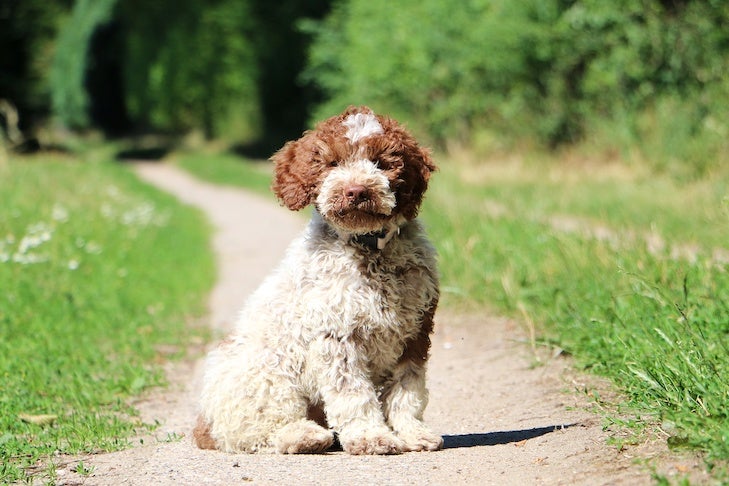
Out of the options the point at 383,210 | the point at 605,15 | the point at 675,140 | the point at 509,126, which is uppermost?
the point at 383,210

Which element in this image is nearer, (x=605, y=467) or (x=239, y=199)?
(x=605, y=467)

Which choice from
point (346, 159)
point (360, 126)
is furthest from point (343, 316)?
point (360, 126)

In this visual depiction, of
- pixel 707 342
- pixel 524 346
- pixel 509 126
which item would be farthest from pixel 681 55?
pixel 707 342

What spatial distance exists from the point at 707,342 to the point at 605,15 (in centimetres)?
1268

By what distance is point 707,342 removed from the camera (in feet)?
19.4

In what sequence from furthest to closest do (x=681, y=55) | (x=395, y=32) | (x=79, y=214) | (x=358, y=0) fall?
(x=358, y=0), (x=395, y=32), (x=681, y=55), (x=79, y=214)

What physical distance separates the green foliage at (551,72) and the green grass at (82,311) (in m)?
7.18

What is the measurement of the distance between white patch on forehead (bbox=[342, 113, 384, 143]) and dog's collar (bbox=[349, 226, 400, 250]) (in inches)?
20.7

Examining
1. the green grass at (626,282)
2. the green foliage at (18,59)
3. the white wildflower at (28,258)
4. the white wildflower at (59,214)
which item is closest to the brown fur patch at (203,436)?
the green grass at (626,282)

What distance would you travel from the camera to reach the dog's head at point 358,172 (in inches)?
201

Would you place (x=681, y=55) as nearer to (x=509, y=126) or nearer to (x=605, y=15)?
(x=605, y=15)

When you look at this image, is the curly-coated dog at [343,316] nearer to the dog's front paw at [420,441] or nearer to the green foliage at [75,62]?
the dog's front paw at [420,441]

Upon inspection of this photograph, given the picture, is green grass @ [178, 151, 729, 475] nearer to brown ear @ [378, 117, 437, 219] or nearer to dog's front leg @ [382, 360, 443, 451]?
dog's front leg @ [382, 360, 443, 451]

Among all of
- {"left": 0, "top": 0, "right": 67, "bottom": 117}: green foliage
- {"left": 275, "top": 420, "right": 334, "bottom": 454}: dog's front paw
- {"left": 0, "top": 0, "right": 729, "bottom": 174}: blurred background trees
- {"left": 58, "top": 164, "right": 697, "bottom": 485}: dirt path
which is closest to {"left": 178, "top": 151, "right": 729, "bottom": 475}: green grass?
{"left": 58, "top": 164, "right": 697, "bottom": 485}: dirt path
